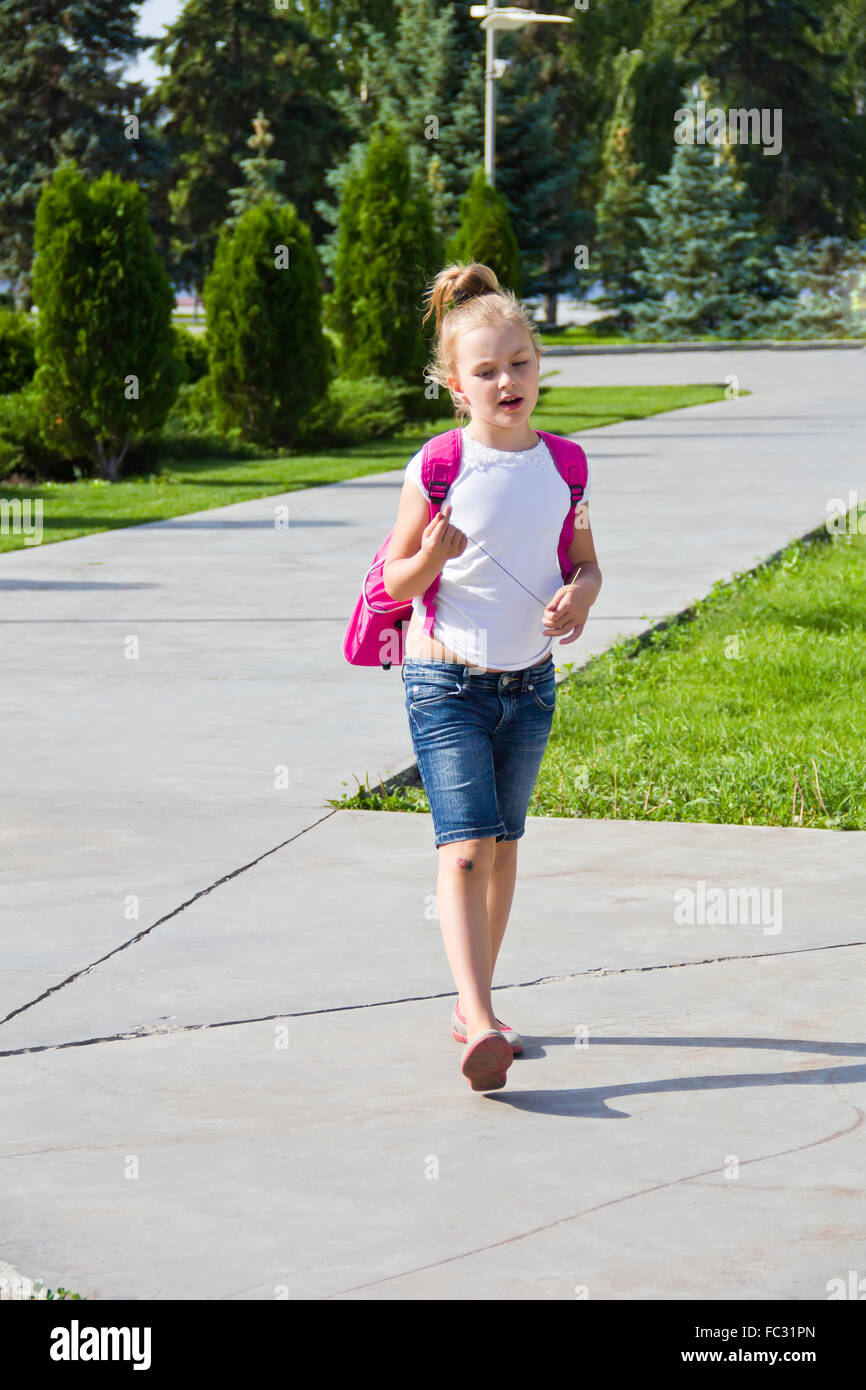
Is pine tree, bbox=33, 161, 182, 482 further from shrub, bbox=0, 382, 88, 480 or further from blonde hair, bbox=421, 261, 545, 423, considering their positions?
blonde hair, bbox=421, 261, 545, 423

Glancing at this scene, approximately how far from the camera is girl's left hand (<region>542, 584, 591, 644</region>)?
12.4ft

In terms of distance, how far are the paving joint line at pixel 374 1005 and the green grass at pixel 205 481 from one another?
832 cm

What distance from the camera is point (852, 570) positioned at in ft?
35.7

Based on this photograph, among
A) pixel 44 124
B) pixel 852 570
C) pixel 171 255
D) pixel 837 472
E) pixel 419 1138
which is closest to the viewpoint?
pixel 419 1138

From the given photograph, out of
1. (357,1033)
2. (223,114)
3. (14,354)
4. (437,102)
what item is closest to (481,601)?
(357,1033)

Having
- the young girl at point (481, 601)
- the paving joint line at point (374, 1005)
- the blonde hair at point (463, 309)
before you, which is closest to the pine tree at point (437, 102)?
the paving joint line at point (374, 1005)

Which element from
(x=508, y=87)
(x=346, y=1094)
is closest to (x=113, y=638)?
(x=346, y=1094)

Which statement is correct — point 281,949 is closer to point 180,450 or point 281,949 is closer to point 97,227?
point 97,227

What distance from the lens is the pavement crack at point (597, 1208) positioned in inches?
116

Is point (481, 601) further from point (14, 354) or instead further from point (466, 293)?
point (14, 354)

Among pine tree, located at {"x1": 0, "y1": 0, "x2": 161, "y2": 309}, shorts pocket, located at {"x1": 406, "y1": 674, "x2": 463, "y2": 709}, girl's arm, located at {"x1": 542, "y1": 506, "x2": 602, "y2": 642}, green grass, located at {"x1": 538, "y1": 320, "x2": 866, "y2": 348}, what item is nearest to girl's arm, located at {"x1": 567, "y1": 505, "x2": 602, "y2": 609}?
girl's arm, located at {"x1": 542, "y1": 506, "x2": 602, "y2": 642}

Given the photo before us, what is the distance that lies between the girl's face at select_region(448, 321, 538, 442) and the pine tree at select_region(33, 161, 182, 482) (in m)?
13.4
